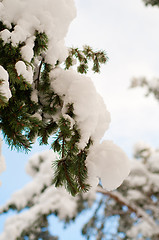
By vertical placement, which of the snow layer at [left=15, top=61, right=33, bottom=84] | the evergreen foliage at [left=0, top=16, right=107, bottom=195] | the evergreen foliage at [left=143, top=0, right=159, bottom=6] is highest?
the evergreen foliage at [left=143, top=0, right=159, bottom=6]

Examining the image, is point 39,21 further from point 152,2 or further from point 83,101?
point 152,2

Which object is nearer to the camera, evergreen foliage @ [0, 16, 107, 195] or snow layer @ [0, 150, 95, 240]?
evergreen foliage @ [0, 16, 107, 195]

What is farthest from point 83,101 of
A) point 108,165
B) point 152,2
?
point 152,2

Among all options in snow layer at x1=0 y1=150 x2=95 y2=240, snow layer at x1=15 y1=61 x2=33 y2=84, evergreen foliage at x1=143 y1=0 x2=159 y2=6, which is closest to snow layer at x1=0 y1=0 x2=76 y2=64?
snow layer at x1=15 y1=61 x2=33 y2=84

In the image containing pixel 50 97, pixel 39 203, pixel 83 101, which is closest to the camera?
pixel 83 101

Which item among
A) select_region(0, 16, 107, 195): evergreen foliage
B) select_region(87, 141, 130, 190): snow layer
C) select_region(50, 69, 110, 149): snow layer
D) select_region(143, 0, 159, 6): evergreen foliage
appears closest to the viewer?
select_region(0, 16, 107, 195): evergreen foliage

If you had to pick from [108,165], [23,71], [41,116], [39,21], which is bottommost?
[108,165]

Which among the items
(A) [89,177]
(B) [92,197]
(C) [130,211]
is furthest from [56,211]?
(A) [89,177]

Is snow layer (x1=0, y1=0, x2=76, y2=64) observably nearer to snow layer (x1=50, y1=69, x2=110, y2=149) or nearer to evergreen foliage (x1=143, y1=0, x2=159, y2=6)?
snow layer (x1=50, y1=69, x2=110, y2=149)

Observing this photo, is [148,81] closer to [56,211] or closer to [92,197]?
[92,197]

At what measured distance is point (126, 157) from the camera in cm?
171

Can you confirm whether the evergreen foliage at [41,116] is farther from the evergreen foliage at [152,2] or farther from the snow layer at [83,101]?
the evergreen foliage at [152,2]

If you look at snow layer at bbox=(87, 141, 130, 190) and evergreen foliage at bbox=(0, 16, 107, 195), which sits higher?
evergreen foliage at bbox=(0, 16, 107, 195)

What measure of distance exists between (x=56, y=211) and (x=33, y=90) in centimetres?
624
